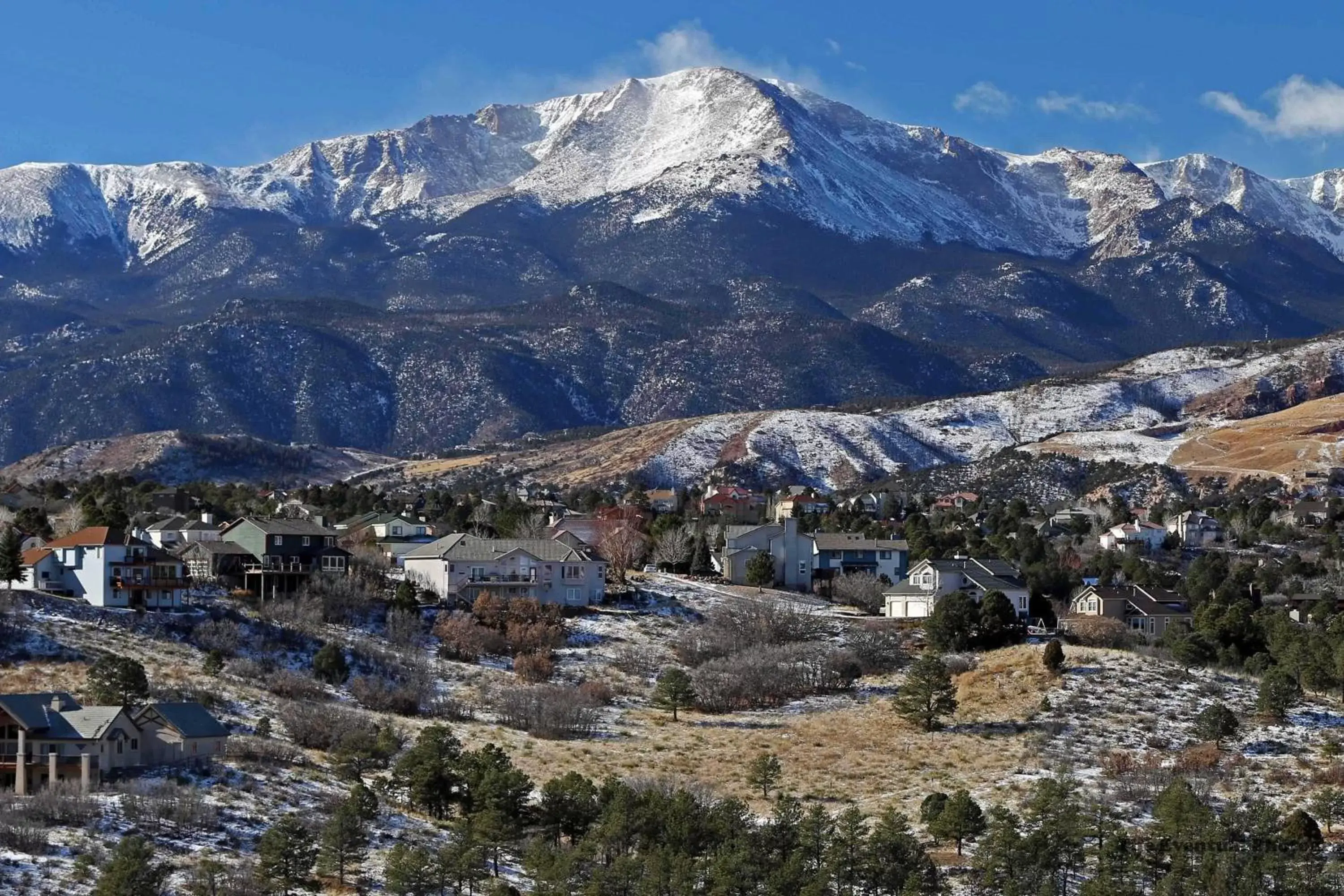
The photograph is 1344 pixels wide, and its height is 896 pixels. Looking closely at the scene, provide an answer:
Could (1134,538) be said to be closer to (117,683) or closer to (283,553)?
(283,553)

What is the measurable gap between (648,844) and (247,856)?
43.5ft

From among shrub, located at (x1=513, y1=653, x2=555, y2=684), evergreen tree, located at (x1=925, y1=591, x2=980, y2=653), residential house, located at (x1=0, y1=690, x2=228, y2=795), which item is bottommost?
residential house, located at (x1=0, y1=690, x2=228, y2=795)

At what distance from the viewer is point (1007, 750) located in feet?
294

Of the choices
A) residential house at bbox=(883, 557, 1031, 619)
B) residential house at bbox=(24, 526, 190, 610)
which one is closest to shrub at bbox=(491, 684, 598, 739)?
residential house at bbox=(24, 526, 190, 610)

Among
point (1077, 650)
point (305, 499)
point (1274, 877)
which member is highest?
point (305, 499)

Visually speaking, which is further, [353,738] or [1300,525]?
[1300,525]

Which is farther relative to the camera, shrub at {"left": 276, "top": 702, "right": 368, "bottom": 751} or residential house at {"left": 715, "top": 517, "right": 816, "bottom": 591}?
residential house at {"left": 715, "top": 517, "right": 816, "bottom": 591}

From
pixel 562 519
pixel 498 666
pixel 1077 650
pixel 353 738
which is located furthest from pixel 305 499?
pixel 353 738

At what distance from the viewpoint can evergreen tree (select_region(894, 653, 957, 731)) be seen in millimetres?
93750

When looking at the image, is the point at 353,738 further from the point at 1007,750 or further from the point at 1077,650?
the point at 1077,650

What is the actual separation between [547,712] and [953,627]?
88.6 feet

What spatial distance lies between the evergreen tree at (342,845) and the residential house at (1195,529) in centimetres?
11587

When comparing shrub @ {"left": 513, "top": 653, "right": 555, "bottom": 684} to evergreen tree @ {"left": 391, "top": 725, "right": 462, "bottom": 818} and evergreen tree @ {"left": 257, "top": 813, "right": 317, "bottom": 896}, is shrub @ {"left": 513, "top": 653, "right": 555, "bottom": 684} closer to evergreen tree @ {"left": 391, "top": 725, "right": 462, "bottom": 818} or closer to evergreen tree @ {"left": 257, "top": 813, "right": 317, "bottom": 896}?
evergreen tree @ {"left": 391, "top": 725, "right": 462, "bottom": 818}

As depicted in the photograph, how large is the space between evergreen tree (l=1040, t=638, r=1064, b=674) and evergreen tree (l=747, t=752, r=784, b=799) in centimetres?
2149
